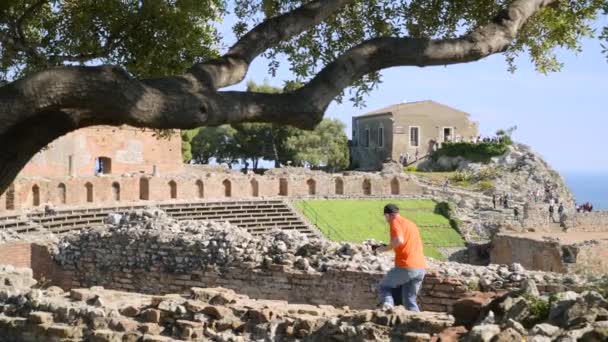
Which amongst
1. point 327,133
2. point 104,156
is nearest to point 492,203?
point 104,156

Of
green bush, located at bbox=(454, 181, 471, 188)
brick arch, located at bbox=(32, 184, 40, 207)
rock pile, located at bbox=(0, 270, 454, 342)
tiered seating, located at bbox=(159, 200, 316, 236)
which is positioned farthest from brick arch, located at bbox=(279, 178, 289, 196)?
rock pile, located at bbox=(0, 270, 454, 342)

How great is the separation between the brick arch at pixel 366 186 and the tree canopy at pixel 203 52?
29.3m

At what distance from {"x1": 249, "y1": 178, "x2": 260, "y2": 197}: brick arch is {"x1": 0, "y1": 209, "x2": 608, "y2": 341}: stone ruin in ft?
64.5

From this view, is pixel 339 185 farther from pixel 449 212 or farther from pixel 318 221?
pixel 318 221

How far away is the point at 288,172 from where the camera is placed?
42.2 meters

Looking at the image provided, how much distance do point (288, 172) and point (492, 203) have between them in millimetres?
10181

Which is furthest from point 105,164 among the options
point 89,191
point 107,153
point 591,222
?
point 591,222

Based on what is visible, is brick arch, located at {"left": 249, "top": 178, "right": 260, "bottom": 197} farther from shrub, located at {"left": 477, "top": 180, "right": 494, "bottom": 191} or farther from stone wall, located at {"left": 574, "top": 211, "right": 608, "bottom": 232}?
stone wall, located at {"left": 574, "top": 211, "right": 608, "bottom": 232}

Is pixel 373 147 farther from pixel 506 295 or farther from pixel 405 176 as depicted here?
pixel 506 295

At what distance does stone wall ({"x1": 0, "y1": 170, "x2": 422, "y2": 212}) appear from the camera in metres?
26.6

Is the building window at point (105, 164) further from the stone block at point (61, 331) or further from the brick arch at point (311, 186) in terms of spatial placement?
the stone block at point (61, 331)

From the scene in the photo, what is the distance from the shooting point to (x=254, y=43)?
23.4 ft

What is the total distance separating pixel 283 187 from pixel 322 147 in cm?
2520

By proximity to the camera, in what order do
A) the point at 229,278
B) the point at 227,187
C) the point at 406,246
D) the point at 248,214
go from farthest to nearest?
the point at 227,187, the point at 248,214, the point at 229,278, the point at 406,246
